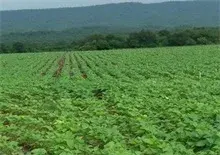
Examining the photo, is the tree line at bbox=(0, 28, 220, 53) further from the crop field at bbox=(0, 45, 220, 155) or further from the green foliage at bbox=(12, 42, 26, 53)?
the crop field at bbox=(0, 45, 220, 155)

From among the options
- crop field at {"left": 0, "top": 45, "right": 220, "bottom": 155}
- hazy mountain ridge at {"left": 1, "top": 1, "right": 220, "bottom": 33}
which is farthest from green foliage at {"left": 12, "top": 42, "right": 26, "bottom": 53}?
hazy mountain ridge at {"left": 1, "top": 1, "right": 220, "bottom": 33}

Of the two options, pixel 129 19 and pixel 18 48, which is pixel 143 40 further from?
pixel 129 19

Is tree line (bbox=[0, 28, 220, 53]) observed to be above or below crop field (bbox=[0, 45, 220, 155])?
below

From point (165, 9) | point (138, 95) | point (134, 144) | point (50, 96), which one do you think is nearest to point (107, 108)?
point (138, 95)

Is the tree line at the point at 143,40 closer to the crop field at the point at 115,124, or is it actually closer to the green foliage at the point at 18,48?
the green foliage at the point at 18,48

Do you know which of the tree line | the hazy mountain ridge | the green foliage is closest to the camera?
the tree line

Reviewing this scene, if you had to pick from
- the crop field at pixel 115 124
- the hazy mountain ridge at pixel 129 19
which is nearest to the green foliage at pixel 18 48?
the crop field at pixel 115 124

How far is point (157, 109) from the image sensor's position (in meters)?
9.74

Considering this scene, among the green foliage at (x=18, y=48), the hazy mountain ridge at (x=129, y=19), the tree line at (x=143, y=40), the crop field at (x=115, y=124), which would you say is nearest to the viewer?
the crop field at (x=115, y=124)

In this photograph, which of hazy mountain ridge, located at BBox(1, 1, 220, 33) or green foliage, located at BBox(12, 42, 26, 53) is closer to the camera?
green foliage, located at BBox(12, 42, 26, 53)

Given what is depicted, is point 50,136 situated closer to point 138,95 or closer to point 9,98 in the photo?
point 138,95

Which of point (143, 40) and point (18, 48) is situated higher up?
point (143, 40)

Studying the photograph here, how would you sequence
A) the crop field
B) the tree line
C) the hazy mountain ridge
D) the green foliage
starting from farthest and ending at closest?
the hazy mountain ridge, the green foliage, the tree line, the crop field

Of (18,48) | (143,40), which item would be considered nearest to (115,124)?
(143,40)
